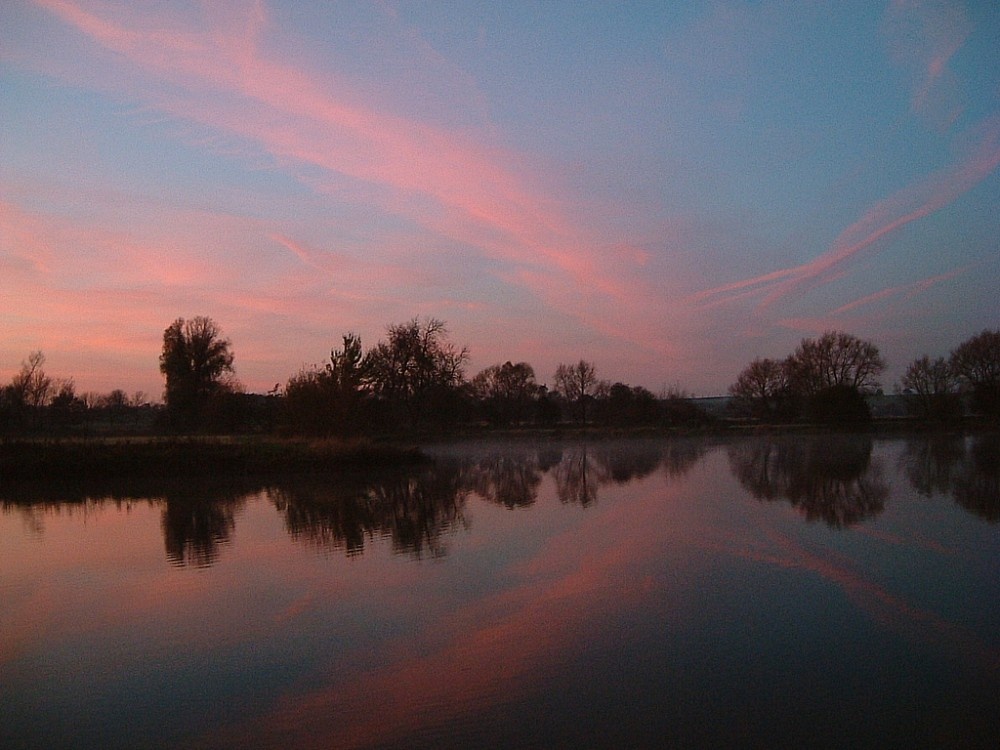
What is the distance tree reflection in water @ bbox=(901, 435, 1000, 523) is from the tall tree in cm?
4157

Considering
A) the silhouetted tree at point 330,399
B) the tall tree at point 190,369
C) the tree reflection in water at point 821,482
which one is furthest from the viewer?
the tall tree at point 190,369

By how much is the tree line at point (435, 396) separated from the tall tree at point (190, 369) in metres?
0.07

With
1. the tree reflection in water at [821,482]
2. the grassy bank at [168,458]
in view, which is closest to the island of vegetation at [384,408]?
the grassy bank at [168,458]

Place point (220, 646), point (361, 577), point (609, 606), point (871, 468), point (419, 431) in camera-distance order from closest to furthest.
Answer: point (220, 646)
point (609, 606)
point (361, 577)
point (871, 468)
point (419, 431)

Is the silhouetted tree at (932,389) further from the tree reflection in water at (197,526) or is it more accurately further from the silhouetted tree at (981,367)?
the tree reflection in water at (197,526)

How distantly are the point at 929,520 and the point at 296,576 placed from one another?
10.9 m

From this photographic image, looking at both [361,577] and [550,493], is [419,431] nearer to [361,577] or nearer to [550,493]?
[550,493]

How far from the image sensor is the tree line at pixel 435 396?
34.5 m

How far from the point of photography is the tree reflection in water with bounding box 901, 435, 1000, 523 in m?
16.0

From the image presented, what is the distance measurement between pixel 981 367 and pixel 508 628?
75.4 m

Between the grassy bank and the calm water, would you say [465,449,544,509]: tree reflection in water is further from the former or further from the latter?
the grassy bank

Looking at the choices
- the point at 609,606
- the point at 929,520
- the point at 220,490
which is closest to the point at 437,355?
the point at 220,490

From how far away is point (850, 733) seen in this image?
5070 millimetres

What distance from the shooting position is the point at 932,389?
7569 cm
